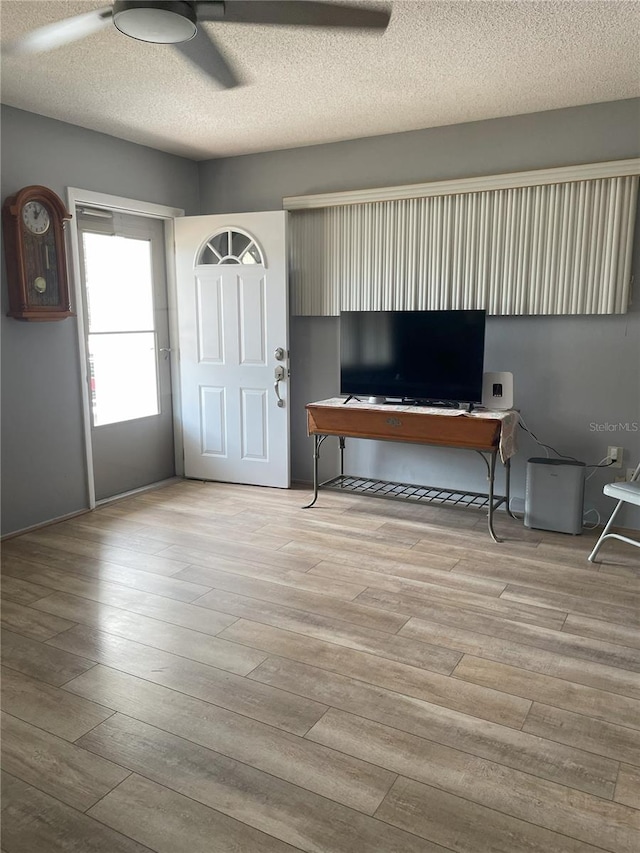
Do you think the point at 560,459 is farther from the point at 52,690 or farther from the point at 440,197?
the point at 52,690

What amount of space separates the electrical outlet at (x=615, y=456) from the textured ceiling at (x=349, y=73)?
199 centimetres

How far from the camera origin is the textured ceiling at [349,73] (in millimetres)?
2541

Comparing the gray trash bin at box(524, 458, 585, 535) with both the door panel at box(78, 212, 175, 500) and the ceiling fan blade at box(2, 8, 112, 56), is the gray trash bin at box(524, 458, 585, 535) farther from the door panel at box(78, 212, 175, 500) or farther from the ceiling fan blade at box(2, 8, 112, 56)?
the ceiling fan blade at box(2, 8, 112, 56)

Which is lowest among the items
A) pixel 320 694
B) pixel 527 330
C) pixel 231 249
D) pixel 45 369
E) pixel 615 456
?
pixel 320 694

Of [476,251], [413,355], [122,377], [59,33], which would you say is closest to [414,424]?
[413,355]

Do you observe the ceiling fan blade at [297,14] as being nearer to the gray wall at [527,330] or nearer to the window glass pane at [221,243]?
the gray wall at [527,330]

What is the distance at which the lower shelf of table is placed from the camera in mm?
4131

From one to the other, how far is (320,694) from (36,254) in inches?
116

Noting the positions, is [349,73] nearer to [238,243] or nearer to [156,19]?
[156,19]

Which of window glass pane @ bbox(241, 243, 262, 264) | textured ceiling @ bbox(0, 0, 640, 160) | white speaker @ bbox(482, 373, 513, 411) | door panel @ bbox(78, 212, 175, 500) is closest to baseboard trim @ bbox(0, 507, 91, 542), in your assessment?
door panel @ bbox(78, 212, 175, 500)

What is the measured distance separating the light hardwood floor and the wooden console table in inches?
19.2

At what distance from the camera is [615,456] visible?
3799 mm

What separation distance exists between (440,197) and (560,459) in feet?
6.04

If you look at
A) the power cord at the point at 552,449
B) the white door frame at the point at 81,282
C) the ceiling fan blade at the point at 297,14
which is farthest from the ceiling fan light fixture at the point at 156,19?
the power cord at the point at 552,449
